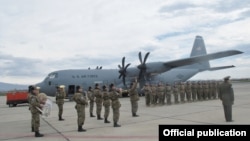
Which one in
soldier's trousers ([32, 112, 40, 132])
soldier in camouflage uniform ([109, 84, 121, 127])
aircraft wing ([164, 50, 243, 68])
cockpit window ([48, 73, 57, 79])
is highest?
aircraft wing ([164, 50, 243, 68])

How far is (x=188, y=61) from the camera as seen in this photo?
24906mm

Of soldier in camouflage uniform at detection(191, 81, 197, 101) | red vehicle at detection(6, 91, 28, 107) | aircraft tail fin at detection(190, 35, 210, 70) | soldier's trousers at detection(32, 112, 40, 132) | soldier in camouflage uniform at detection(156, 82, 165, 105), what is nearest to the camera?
soldier's trousers at detection(32, 112, 40, 132)

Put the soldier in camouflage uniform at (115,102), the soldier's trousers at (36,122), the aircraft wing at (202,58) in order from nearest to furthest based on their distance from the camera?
the soldier's trousers at (36,122) < the soldier in camouflage uniform at (115,102) < the aircraft wing at (202,58)

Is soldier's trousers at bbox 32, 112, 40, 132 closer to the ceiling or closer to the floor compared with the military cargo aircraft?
closer to the floor

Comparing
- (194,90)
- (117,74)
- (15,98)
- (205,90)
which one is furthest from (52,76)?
(205,90)

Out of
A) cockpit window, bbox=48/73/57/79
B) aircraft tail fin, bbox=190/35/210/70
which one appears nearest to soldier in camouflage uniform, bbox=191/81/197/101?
cockpit window, bbox=48/73/57/79

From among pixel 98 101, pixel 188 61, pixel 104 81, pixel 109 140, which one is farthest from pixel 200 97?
pixel 109 140

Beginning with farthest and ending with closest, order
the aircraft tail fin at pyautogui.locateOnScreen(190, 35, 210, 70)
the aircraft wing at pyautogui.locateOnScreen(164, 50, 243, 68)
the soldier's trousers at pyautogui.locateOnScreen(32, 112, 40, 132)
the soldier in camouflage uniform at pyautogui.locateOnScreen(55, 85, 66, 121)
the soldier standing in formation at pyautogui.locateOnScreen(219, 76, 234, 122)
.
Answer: the aircraft tail fin at pyautogui.locateOnScreen(190, 35, 210, 70), the aircraft wing at pyautogui.locateOnScreen(164, 50, 243, 68), the soldier in camouflage uniform at pyautogui.locateOnScreen(55, 85, 66, 121), the soldier standing in formation at pyautogui.locateOnScreen(219, 76, 234, 122), the soldier's trousers at pyautogui.locateOnScreen(32, 112, 40, 132)

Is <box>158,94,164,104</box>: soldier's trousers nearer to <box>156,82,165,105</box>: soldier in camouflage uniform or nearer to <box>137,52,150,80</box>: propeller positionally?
<box>156,82,165,105</box>: soldier in camouflage uniform

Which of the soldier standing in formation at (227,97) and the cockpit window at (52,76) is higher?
the cockpit window at (52,76)

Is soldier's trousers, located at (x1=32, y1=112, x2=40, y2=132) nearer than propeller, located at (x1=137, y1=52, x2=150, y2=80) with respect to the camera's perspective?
Yes

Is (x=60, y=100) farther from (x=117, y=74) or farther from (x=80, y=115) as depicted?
(x=117, y=74)

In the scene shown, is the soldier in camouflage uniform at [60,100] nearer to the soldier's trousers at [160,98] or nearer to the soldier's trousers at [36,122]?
the soldier's trousers at [36,122]

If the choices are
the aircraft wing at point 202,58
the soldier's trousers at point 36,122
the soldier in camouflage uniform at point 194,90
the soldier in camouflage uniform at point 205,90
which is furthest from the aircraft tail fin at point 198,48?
the soldier's trousers at point 36,122
